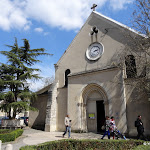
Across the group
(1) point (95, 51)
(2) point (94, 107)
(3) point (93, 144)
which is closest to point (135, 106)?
(2) point (94, 107)

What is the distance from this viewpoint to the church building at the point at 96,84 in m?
11.5

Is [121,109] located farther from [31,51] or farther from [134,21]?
[31,51]

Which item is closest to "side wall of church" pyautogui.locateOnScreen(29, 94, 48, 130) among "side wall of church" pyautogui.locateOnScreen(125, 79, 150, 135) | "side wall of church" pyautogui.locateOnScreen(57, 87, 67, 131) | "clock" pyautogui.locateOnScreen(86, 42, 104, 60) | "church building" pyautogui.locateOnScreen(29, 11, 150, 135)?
"church building" pyautogui.locateOnScreen(29, 11, 150, 135)

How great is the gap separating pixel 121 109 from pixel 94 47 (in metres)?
6.50

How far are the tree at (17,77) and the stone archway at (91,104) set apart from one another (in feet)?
19.4

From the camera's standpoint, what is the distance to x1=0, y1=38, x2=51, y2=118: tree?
14.8m

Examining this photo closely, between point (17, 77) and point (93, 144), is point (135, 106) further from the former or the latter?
point (17, 77)

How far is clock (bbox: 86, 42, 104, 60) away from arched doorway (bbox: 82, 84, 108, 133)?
2834 millimetres

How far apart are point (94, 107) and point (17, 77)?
8983mm

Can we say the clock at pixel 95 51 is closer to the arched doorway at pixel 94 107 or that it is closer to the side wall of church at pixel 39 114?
the arched doorway at pixel 94 107

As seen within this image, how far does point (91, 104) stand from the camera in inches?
562

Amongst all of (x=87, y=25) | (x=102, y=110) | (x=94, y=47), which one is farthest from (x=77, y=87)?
(x=87, y=25)

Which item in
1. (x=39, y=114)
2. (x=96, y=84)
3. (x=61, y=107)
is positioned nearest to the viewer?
(x=96, y=84)

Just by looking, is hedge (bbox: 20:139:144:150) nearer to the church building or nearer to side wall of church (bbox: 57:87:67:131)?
the church building
